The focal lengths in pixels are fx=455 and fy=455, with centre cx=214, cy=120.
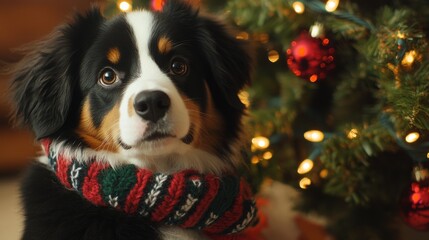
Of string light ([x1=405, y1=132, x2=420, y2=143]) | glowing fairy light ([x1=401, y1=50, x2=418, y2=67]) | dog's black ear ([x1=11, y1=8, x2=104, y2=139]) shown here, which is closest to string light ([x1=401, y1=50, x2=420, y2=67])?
glowing fairy light ([x1=401, y1=50, x2=418, y2=67])

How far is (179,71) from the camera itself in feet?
3.88

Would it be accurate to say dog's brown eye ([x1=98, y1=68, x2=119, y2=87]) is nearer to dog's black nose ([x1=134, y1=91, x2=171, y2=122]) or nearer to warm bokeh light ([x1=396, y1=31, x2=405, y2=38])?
dog's black nose ([x1=134, y1=91, x2=171, y2=122])

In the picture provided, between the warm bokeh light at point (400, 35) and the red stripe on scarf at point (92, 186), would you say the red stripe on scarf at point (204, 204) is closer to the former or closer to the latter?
the red stripe on scarf at point (92, 186)

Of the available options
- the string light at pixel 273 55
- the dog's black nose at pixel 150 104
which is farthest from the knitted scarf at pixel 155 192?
the string light at pixel 273 55

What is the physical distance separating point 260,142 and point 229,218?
0.48 m

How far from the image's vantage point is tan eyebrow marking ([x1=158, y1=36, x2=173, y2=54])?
1164 millimetres

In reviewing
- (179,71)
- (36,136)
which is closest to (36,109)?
(36,136)

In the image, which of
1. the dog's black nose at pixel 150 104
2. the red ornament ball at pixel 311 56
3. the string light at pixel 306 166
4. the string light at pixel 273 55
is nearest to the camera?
the dog's black nose at pixel 150 104

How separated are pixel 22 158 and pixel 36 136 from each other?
156 cm

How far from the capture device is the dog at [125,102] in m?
1.06

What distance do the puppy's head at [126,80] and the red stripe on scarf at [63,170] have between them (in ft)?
0.29

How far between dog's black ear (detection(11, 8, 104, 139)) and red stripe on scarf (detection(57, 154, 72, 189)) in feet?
0.29

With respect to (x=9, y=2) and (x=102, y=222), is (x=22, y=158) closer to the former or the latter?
(x=9, y=2)

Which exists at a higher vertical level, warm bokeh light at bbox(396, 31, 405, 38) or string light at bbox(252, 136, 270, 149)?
warm bokeh light at bbox(396, 31, 405, 38)
